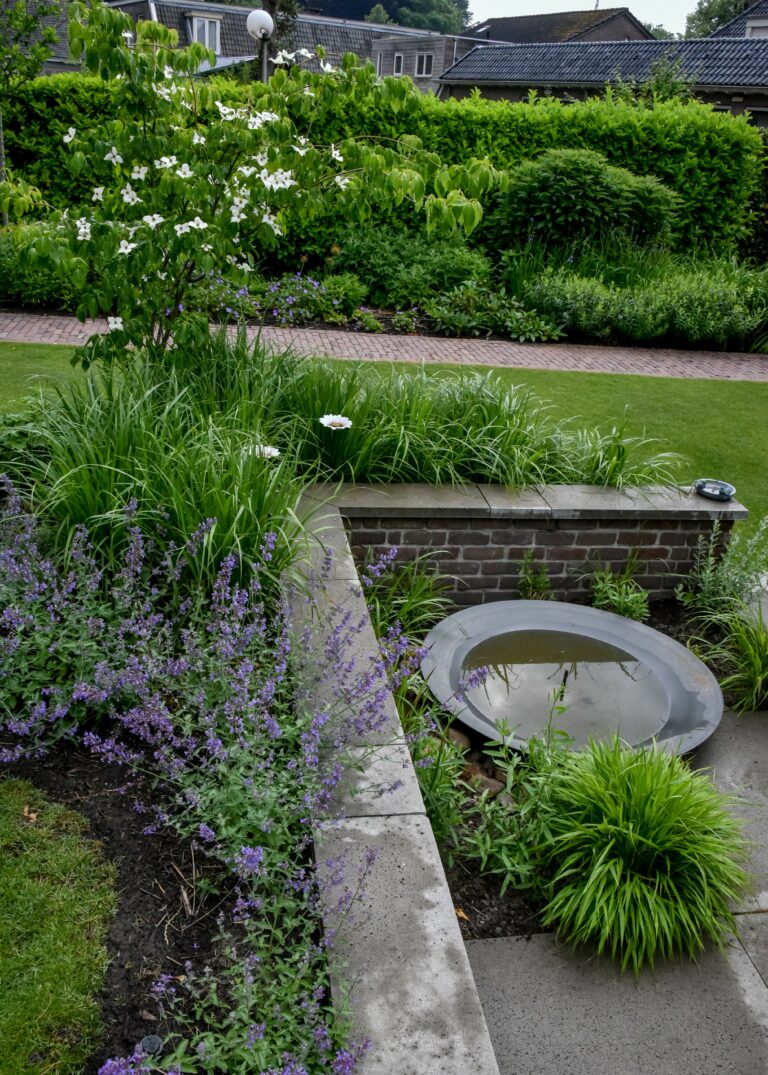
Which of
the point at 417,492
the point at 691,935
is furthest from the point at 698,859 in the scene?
the point at 417,492

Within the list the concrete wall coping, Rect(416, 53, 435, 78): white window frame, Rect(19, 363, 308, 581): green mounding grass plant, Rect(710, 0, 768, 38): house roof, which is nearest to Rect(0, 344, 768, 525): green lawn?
the concrete wall coping

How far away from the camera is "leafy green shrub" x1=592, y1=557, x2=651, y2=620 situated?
451cm

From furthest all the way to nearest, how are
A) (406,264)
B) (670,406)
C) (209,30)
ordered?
(209,30) → (406,264) → (670,406)

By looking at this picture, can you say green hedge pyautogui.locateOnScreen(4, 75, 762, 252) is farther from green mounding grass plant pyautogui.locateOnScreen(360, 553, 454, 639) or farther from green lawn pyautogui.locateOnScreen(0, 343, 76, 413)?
green mounding grass plant pyautogui.locateOnScreen(360, 553, 454, 639)

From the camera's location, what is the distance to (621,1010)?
252cm

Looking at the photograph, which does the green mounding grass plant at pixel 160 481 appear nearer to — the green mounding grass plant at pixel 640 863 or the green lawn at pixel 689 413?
the green mounding grass plant at pixel 640 863

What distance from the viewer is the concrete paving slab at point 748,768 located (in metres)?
3.15

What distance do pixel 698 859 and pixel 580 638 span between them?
4.90ft

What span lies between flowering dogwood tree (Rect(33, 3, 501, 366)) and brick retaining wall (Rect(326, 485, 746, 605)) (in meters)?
1.25

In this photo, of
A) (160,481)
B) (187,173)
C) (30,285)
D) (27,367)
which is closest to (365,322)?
(30,285)

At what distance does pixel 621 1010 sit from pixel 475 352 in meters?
6.94

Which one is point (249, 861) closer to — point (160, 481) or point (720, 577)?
point (160, 481)

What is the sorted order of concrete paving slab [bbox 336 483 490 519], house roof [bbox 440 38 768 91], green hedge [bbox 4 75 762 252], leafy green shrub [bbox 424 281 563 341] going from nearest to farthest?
concrete paving slab [bbox 336 483 490 519]
leafy green shrub [bbox 424 281 563 341]
green hedge [bbox 4 75 762 252]
house roof [bbox 440 38 768 91]

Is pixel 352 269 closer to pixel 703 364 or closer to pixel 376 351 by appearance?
pixel 376 351
